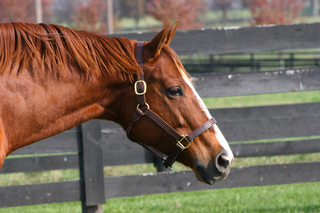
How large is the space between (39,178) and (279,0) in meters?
27.1

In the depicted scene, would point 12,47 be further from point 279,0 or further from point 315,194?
point 279,0

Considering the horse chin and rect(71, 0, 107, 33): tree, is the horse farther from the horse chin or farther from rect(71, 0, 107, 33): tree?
rect(71, 0, 107, 33): tree

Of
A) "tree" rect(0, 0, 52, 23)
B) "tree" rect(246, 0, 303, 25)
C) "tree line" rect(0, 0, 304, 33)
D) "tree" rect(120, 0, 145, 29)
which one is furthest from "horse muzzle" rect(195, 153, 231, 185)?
"tree" rect(120, 0, 145, 29)

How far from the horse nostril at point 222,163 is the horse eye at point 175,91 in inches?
17.0

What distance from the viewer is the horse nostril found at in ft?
6.06

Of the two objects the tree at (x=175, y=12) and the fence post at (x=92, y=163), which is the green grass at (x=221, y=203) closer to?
the fence post at (x=92, y=163)

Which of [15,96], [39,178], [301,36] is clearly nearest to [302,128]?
[301,36]

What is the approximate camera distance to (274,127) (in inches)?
133

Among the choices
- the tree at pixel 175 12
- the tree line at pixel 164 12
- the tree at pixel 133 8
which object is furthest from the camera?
the tree at pixel 133 8

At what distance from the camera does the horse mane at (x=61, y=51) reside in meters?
1.70

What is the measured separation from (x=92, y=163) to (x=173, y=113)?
1476 mm

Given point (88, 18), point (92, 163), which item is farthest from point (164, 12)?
point (92, 163)

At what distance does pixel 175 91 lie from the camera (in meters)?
1.88

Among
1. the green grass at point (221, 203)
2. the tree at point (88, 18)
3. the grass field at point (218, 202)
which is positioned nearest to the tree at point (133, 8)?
the tree at point (88, 18)
